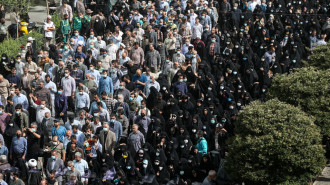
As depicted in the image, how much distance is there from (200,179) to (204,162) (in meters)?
0.48

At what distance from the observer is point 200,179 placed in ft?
82.9

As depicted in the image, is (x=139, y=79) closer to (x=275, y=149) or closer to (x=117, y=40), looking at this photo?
(x=117, y=40)

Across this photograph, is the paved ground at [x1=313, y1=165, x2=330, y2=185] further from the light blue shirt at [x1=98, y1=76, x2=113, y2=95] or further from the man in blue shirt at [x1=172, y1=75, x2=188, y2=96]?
the light blue shirt at [x1=98, y1=76, x2=113, y2=95]

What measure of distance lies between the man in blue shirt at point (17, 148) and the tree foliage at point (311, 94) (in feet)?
24.6

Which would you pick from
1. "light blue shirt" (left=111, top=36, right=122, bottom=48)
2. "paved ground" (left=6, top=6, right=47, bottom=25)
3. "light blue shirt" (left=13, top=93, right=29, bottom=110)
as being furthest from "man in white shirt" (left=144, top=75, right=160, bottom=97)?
"paved ground" (left=6, top=6, right=47, bottom=25)

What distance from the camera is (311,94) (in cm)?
2616

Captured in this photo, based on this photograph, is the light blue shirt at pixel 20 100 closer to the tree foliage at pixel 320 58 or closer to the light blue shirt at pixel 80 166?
the light blue shirt at pixel 80 166

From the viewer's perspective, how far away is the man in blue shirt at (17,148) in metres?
25.2

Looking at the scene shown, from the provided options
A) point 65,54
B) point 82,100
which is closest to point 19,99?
point 82,100

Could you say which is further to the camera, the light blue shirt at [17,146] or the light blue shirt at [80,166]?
the light blue shirt at [17,146]

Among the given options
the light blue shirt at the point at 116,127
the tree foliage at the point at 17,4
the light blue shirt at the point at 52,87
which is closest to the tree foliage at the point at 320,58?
the light blue shirt at the point at 116,127

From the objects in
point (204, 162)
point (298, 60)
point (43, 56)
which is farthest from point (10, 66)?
point (298, 60)

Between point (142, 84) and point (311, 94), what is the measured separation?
5.44 m

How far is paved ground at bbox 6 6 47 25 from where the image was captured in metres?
Result: 37.9
